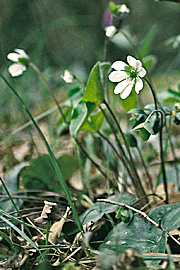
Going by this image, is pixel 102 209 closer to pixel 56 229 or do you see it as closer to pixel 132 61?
pixel 56 229

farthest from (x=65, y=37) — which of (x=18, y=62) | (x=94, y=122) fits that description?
(x=94, y=122)

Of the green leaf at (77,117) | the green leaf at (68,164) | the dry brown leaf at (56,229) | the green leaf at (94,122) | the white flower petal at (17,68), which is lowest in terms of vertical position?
the green leaf at (68,164)

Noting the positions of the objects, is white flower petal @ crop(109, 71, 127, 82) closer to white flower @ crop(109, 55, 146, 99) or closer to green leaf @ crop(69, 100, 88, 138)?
white flower @ crop(109, 55, 146, 99)

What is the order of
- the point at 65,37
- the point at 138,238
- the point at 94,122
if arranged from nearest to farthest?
the point at 138,238
the point at 94,122
the point at 65,37

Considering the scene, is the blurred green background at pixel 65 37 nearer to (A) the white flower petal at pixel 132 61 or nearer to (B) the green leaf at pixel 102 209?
(A) the white flower petal at pixel 132 61

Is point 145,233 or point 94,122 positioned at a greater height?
point 94,122

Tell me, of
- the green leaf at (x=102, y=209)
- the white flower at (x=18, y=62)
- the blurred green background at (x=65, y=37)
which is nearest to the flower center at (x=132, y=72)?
the green leaf at (x=102, y=209)

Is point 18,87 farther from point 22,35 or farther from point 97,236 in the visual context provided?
point 97,236
